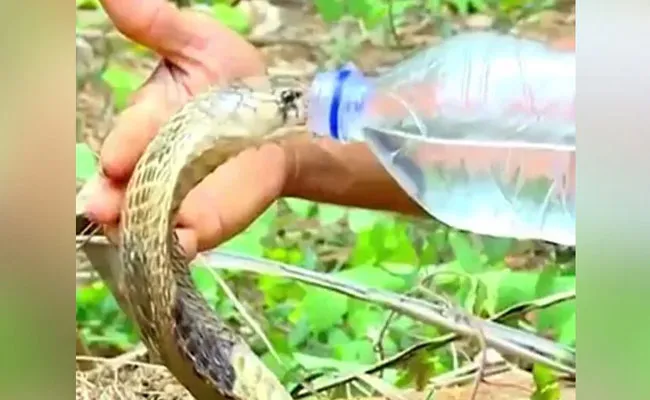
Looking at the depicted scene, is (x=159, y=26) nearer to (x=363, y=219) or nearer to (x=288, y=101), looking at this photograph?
(x=288, y=101)

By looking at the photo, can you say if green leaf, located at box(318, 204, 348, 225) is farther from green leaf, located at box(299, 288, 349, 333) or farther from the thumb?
the thumb

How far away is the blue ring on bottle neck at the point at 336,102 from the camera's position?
82cm

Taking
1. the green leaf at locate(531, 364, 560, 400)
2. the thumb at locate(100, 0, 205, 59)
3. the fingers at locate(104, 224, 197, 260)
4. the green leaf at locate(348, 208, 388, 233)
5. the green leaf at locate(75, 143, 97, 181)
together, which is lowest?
the green leaf at locate(531, 364, 560, 400)

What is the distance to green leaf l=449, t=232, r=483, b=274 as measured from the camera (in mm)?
802

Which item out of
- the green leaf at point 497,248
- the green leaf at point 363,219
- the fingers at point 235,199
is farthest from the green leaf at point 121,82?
the green leaf at point 497,248

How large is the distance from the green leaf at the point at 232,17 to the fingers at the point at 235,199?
0.40 feet

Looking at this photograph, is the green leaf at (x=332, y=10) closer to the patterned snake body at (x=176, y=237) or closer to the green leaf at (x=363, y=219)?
the patterned snake body at (x=176, y=237)

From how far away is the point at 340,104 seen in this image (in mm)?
817

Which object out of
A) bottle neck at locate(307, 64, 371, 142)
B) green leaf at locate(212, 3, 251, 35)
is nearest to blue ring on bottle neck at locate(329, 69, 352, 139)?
bottle neck at locate(307, 64, 371, 142)

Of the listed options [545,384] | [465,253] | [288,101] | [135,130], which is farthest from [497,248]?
[135,130]

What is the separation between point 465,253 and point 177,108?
304 millimetres

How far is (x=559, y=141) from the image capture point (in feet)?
2.61
